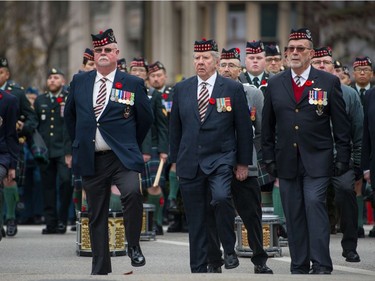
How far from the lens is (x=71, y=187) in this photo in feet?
68.1

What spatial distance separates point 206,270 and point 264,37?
3360cm

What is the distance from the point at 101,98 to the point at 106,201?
95 cm

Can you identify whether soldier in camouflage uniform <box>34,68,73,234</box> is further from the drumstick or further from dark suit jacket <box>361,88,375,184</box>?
dark suit jacket <box>361,88,375,184</box>

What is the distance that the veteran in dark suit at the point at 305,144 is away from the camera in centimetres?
1380

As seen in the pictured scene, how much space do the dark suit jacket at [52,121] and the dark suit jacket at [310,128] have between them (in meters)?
7.01

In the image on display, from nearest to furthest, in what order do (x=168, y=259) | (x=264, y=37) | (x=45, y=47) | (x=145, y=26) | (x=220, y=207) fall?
(x=220, y=207), (x=168, y=259), (x=264, y=37), (x=145, y=26), (x=45, y=47)

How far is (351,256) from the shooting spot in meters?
15.8

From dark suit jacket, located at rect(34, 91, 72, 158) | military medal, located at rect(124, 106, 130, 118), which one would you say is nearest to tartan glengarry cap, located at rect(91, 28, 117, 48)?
military medal, located at rect(124, 106, 130, 118)

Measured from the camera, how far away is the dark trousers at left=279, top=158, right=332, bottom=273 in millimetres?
13734

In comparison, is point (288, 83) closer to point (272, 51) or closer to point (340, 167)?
point (340, 167)

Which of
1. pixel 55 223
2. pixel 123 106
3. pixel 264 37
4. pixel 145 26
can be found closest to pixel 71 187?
pixel 55 223

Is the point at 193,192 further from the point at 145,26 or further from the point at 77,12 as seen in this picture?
the point at 77,12

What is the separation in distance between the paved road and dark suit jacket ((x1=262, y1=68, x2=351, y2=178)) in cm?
104

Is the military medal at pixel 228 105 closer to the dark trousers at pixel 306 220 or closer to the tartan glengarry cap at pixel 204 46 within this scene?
the tartan glengarry cap at pixel 204 46
